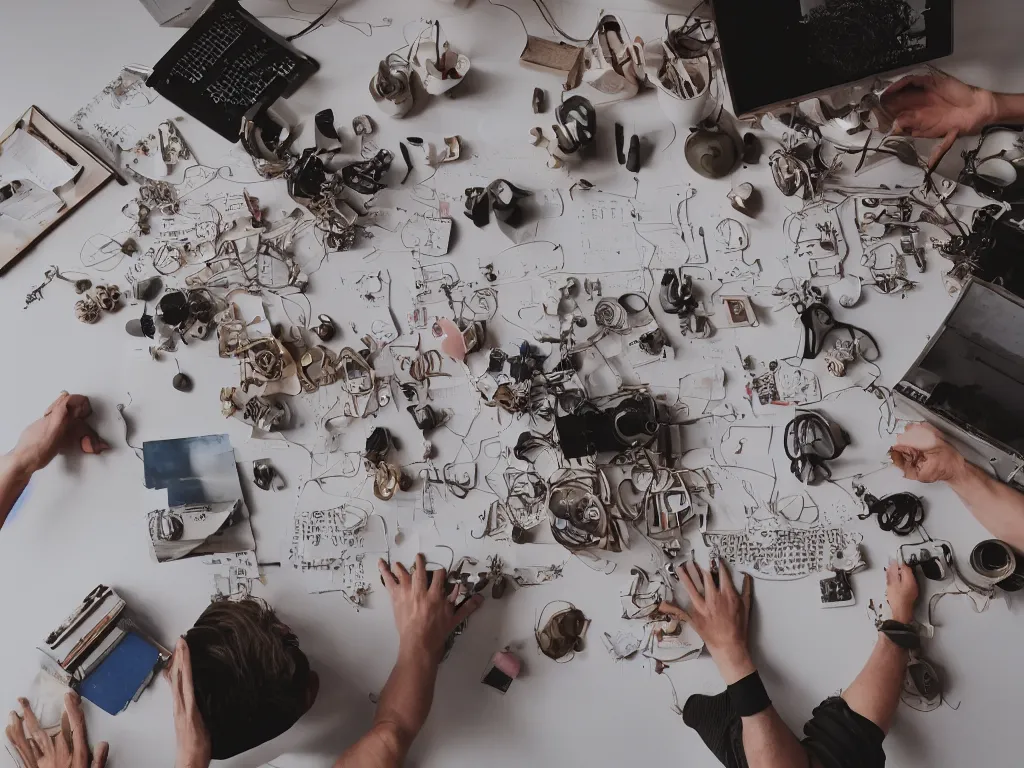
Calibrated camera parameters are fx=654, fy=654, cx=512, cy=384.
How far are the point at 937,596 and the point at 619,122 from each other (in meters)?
1.54

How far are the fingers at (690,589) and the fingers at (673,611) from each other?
36 millimetres

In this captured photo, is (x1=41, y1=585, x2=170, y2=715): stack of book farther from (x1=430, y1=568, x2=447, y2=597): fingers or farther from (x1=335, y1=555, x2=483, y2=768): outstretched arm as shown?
(x1=430, y1=568, x2=447, y2=597): fingers

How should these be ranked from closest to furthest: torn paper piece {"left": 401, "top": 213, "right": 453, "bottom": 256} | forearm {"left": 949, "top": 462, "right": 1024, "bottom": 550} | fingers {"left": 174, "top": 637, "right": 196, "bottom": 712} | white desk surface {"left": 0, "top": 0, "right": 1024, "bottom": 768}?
1. fingers {"left": 174, "top": 637, "right": 196, "bottom": 712}
2. forearm {"left": 949, "top": 462, "right": 1024, "bottom": 550}
3. white desk surface {"left": 0, "top": 0, "right": 1024, "bottom": 768}
4. torn paper piece {"left": 401, "top": 213, "right": 453, "bottom": 256}

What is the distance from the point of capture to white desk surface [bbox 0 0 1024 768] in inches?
68.5

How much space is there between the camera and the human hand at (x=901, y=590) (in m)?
1.69

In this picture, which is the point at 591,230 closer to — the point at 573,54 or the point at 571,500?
the point at 573,54

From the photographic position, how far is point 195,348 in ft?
6.06

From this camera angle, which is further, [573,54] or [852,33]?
[573,54]

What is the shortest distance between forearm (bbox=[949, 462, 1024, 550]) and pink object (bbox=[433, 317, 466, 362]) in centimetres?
132

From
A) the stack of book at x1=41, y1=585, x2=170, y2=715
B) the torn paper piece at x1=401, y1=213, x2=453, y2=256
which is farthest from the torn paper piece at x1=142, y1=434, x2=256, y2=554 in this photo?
the torn paper piece at x1=401, y1=213, x2=453, y2=256

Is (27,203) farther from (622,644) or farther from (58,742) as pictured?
(622,644)

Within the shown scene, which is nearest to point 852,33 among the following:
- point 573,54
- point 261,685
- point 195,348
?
point 573,54

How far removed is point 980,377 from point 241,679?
1960 mm

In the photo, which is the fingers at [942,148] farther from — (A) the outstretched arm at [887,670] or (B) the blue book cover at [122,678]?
(B) the blue book cover at [122,678]
